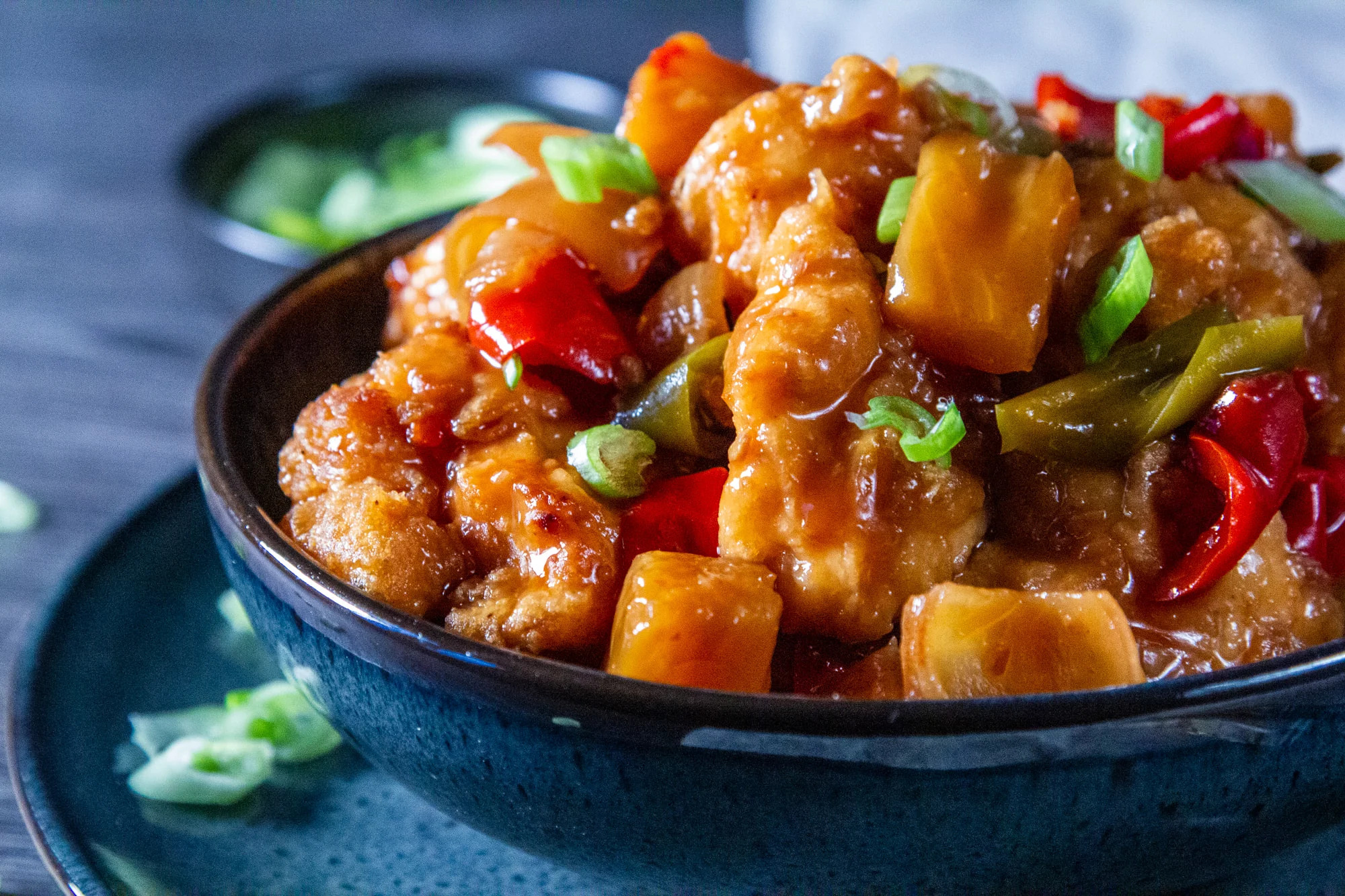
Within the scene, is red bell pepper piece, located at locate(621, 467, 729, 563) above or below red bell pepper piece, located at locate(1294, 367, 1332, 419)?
below

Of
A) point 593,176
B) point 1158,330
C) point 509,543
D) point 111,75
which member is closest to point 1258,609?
point 1158,330

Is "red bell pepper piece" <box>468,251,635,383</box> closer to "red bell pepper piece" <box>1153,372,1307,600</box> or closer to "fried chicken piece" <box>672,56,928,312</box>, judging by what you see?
"fried chicken piece" <box>672,56,928,312</box>

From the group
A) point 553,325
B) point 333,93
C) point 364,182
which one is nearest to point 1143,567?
point 553,325

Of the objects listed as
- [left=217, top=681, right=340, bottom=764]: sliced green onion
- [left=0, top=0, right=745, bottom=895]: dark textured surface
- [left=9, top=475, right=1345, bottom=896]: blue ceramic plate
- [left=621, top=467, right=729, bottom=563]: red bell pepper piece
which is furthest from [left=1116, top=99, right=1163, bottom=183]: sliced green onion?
[left=0, top=0, right=745, bottom=895]: dark textured surface

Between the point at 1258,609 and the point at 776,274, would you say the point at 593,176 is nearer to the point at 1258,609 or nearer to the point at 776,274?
the point at 776,274

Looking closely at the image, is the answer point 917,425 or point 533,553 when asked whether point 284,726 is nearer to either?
point 533,553

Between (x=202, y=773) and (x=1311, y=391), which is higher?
(x=1311, y=391)
